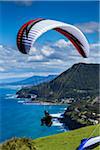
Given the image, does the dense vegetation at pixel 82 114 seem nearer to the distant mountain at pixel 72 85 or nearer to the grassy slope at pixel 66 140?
the distant mountain at pixel 72 85

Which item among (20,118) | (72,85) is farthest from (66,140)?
(72,85)

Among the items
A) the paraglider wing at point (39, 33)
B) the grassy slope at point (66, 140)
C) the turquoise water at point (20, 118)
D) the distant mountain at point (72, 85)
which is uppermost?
the paraglider wing at point (39, 33)

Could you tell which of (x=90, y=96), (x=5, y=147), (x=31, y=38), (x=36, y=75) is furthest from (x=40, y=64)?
(x=31, y=38)

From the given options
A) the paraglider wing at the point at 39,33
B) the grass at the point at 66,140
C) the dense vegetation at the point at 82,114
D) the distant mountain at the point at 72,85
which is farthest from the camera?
the dense vegetation at the point at 82,114

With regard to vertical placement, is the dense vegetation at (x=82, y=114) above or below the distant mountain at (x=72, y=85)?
below

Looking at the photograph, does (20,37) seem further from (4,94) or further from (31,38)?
(4,94)

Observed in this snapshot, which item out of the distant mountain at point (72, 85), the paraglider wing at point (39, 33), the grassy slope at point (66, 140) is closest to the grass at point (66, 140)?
the grassy slope at point (66, 140)

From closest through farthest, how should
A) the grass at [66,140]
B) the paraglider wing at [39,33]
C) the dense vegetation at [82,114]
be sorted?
the paraglider wing at [39,33] → the grass at [66,140] → the dense vegetation at [82,114]
